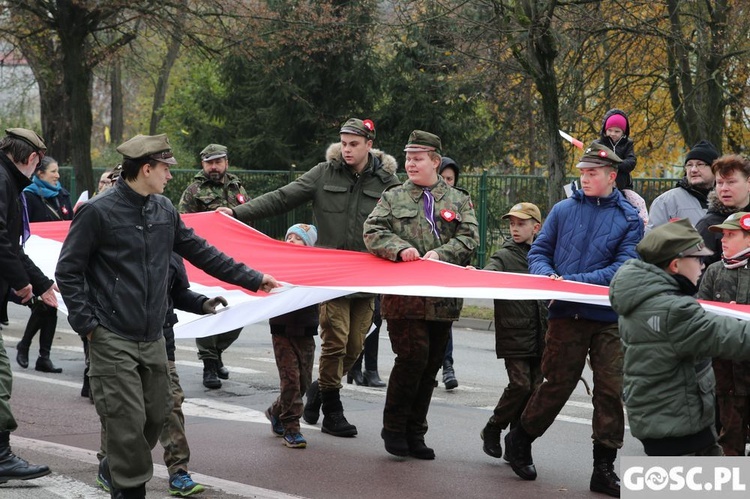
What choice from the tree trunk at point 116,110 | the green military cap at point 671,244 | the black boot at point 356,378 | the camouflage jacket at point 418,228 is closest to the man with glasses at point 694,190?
the camouflage jacket at point 418,228

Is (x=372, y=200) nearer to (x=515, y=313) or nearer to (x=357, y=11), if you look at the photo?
(x=515, y=313)

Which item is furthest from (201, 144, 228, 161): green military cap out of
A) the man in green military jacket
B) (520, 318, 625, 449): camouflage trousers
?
(520, 318, 625, 449): camouflage trousers

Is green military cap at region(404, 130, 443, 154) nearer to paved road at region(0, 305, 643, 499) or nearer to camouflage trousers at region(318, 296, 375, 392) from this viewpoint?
camouflage trousers at region(318, 296, 375, 392)

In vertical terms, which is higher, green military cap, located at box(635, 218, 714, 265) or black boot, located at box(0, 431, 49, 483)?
green military cap, located at box(635, 218, 714, 265)

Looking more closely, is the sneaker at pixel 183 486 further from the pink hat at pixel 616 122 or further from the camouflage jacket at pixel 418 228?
the pink hat at pixel 616 122

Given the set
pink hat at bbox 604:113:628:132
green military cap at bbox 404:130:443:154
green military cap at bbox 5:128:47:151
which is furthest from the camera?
pink hat at bbox 604:113:628:132

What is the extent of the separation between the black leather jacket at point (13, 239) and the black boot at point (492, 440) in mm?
2989

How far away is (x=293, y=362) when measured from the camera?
7.63 m

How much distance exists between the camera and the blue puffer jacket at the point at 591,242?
6.31 m

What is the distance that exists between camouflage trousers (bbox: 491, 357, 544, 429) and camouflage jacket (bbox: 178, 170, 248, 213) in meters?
3.48

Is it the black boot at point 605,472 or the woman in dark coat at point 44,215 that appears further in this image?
the woman in dark coat at point 44,215

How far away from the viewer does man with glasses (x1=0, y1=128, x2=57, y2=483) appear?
20.9 ft

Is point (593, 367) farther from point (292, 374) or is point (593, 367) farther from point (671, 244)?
point (292, 374)

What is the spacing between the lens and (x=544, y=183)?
20.2 metres
